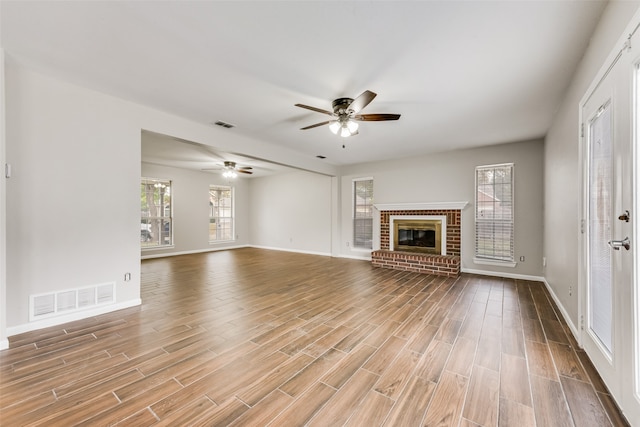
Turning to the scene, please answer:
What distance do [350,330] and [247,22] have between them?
2840mm

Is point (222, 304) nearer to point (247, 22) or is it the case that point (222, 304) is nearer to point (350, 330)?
point (350, 330)

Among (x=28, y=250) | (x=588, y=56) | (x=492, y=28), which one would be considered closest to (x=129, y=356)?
(x=28, y=250)

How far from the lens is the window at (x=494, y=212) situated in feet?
16.2

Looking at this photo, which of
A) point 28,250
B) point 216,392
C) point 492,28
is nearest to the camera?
point 216,392

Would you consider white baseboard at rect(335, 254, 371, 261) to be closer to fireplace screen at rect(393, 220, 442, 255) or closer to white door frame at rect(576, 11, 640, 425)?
fireplace screen at rect(393, 220, 442, 255)

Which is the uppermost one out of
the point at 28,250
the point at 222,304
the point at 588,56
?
the point at 588,56

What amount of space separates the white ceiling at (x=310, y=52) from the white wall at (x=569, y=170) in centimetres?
14

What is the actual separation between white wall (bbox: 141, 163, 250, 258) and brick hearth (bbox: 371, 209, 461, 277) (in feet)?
18.1

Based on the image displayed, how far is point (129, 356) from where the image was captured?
84.0 inches

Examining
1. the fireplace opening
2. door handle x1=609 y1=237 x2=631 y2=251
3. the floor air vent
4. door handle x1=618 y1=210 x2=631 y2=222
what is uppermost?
door handle x1=618 y1=210 x2=631 y2=222

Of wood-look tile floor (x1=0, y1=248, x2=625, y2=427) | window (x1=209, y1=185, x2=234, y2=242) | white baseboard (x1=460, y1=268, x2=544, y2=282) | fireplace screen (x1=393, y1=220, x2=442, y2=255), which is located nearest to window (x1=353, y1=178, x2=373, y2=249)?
fireplace screen (x1=393, y1=220, x2=442, y2=255)

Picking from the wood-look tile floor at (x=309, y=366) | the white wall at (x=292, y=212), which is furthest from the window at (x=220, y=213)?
the wood-look tile floor at (x=309, y=366)

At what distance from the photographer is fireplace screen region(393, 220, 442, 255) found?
224 inches

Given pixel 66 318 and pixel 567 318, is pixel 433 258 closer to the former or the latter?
pixel 567 318
